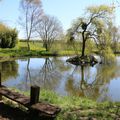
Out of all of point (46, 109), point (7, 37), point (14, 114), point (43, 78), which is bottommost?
point (43, 78)

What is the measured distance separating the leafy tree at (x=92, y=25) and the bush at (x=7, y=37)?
1730 cm

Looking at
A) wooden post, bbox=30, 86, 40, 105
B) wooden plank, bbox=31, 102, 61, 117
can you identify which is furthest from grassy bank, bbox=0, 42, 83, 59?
wooden plank, bbox=31, 102, 61, 117

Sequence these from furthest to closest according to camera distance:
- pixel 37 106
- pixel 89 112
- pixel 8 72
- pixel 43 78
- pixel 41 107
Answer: pixel 8 72 < pixel 43 78 < pixel 89 112 < pixel 37 106 < pixel 41 107

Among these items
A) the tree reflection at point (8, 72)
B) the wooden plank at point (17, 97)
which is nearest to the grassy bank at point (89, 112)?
the wooden plank at point (17, 97)

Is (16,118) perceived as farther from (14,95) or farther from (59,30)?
(59,30)

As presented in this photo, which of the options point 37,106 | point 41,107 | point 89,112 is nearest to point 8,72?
point 89,112

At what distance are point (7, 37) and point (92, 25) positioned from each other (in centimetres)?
2080

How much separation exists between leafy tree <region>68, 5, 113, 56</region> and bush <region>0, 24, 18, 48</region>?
1730 centimetres

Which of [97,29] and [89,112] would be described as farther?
[97,29]

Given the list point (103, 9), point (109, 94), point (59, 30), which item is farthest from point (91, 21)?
point (109, 94)

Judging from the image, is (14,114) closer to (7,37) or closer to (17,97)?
A: (17,97)

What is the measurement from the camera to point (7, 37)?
58062 millimetres

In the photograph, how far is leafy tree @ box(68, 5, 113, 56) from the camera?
140 ft

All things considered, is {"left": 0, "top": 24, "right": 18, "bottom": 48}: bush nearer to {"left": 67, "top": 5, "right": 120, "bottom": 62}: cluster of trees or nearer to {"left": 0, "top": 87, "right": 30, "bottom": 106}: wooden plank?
{"left": 67, "top": 5, "right": 120, "bottom": 62}: cluster of trees
